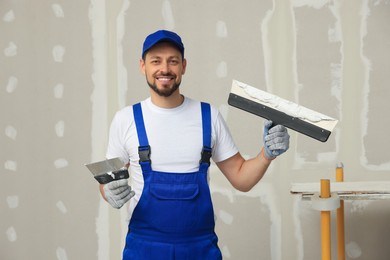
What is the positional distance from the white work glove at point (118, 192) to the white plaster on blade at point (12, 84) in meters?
1.84

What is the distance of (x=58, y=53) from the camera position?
3387mm

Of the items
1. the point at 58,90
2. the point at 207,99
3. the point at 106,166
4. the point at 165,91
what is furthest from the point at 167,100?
the point at 58,90

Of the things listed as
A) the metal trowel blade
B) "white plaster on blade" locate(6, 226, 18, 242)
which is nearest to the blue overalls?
the metal trowel blade

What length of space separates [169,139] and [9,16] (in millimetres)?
1971

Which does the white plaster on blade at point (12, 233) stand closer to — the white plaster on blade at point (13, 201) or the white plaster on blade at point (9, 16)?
the white plaster on blade at point (13, 201)

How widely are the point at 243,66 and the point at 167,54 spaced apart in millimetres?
1284

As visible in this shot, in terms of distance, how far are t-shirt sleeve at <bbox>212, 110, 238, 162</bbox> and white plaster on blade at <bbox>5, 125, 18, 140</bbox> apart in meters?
1.85

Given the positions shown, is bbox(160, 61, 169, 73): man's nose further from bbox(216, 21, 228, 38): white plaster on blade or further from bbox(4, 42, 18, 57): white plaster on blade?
bbox(4, 42, 18, 57): white plaster on blade

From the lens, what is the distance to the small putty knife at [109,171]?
5.96ft

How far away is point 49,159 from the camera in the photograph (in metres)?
3.42

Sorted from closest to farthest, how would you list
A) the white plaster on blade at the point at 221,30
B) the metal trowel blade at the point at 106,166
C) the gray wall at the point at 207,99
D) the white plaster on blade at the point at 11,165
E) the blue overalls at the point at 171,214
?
the metal trowel blade at the point at 106,166
the blue overalls at the point at 171,214
the gray wall at the point at 207,99
the white plaster on blade at the point at 221,30
the white plaster on blade at the point at 11,165

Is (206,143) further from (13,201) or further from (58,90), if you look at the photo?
(13,201)

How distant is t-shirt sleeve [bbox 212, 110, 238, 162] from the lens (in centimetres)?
201

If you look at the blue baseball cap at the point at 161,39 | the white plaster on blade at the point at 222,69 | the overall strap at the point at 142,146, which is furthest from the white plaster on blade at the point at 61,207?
the blue baseball cap at the point at 161,39
